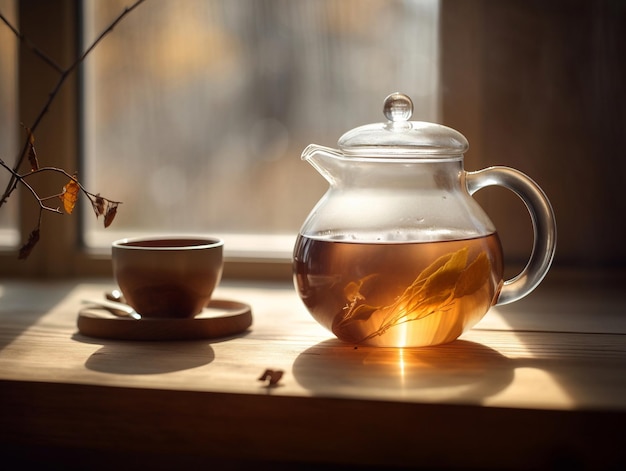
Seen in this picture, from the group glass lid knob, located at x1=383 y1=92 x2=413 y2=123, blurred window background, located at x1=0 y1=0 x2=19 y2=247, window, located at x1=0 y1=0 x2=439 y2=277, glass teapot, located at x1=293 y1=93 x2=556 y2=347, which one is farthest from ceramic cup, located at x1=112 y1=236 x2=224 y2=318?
blurred window background, located at x1=0 y1=0 x2=19 y2=247

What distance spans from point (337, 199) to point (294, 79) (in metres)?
0.57

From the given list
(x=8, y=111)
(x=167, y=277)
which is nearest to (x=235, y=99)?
(x=8, y=111)

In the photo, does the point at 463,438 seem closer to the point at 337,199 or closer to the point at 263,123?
the point at 337,199

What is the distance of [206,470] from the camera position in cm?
82

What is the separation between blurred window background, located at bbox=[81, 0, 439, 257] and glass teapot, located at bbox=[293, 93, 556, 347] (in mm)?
506

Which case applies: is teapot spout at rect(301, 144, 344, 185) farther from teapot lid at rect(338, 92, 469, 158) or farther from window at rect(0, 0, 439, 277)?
window at rect(0, 0, 439, 277)

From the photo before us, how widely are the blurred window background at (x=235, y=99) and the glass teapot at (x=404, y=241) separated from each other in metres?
0.51

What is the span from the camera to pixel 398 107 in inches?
35.3

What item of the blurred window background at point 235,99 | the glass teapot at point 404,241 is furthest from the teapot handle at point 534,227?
the blurred window background at point 235,99

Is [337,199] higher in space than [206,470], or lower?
higher

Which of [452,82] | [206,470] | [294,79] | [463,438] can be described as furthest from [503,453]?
[294,79]

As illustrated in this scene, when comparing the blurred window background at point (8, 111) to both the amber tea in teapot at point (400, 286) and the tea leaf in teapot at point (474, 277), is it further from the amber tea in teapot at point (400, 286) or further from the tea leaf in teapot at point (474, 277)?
the tea leaf in teapot at point (474, 277)

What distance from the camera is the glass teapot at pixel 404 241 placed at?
807 mm

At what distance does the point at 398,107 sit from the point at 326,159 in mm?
100
